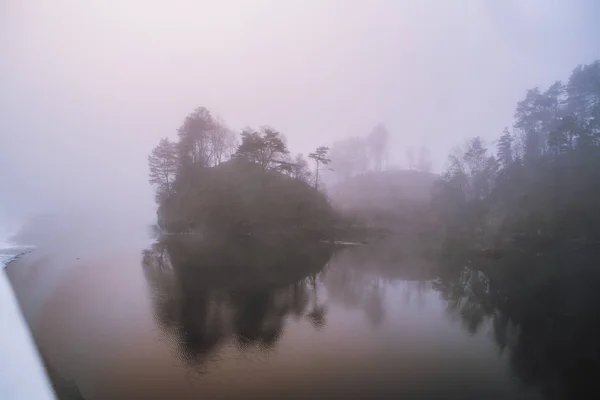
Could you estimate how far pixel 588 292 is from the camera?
33719 millimetres

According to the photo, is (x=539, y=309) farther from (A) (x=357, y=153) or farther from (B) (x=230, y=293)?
(A) (x=357, y=153)

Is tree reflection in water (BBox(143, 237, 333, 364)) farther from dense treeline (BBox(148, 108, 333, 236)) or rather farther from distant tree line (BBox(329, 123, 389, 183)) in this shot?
distant tree line (BBox(329, 123, 389, 183))

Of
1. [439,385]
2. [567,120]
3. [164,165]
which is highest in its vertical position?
[567,120]

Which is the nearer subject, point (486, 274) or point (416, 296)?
point (416, 296)

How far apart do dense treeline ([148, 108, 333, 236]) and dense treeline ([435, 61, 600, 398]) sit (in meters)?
31.5

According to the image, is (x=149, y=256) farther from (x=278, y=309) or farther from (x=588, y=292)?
(x=588, y=292)

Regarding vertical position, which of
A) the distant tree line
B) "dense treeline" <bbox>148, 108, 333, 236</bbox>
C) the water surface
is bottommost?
the water surface

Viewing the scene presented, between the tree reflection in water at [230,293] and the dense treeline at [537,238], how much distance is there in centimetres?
1401

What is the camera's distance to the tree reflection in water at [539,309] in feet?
61.4

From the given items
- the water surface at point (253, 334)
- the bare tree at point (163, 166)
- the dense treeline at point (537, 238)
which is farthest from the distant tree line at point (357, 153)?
the water surface at point (253, 334)

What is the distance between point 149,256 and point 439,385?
44.8m

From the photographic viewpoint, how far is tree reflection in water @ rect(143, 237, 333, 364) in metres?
22.7

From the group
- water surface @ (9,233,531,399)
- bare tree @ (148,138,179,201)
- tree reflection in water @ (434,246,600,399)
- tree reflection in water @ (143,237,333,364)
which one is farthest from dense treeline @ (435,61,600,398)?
bare tree @ (148,138,179,201)

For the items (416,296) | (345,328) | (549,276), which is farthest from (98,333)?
(549,276)
